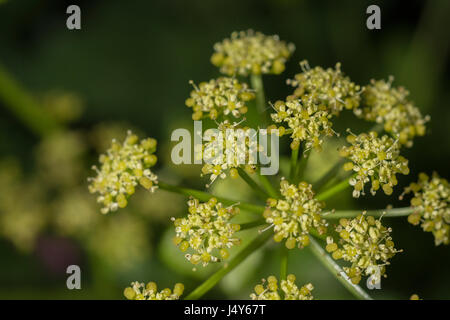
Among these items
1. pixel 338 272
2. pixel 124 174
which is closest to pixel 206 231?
pixel 124 174

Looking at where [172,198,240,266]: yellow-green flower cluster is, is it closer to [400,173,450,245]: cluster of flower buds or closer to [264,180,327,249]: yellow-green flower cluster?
[264,180,327,249]: yellow-green flower cluster

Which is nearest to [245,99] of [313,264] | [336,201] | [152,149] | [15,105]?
[152,149]

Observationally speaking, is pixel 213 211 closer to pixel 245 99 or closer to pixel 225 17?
pixel 245 99

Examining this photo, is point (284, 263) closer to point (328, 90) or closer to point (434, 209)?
point (434, 209)

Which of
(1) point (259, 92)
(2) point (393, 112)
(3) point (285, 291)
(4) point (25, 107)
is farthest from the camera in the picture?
(4) point (25, 107)

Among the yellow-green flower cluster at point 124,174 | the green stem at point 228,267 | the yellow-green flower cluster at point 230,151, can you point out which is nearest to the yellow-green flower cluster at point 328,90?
the yellow-green flower cluster at point 230,151

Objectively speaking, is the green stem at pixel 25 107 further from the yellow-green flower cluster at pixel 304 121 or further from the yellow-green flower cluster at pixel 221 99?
the yellow-green flower cluster at pixel 304 121

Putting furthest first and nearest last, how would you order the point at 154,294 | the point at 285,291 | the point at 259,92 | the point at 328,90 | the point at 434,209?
the point at 259,92 < the point at 328,90 < the point at 434,209 < the point at 154,294 < the point at 285,291

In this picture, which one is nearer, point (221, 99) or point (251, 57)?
point (221, 99)
